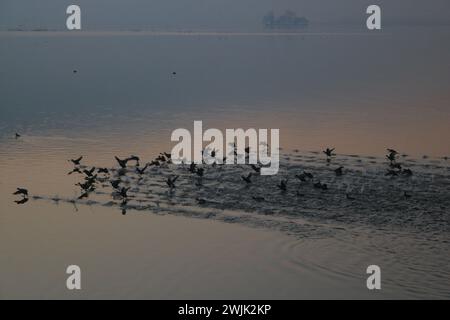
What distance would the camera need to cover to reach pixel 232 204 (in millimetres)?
11234

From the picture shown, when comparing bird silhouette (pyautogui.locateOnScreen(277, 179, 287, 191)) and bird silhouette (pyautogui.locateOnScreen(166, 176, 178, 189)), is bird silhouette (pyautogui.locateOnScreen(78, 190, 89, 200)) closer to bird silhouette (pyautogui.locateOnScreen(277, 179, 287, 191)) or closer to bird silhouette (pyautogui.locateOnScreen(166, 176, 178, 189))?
bird silhouette (pyautogui.locateOnScreen(166, 176, 178, 189))

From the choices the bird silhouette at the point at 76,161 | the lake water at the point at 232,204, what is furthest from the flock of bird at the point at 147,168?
the lake water at the point at 232,204

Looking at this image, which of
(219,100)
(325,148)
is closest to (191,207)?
(325,148)

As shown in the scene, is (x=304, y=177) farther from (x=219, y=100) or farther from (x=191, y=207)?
(x=219, y=100)

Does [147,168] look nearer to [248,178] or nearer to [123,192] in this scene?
[123,192]

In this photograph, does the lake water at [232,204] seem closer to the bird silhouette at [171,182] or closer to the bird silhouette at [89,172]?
the bird silhouette at [171,182]

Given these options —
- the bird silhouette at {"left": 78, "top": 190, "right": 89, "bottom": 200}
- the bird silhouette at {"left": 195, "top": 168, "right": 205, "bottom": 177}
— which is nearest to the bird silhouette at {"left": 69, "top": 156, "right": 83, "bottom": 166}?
the bird silhouette at {"left": 78, "top": 190, "right": 89, "bottom": 200}

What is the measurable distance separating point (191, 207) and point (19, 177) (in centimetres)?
382

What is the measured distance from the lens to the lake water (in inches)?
339

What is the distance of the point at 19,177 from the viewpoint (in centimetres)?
1306

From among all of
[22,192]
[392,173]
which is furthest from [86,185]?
[392,173]

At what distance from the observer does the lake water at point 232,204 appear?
339 inches

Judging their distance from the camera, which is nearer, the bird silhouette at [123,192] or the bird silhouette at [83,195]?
the bird silhouette at [123,192]
